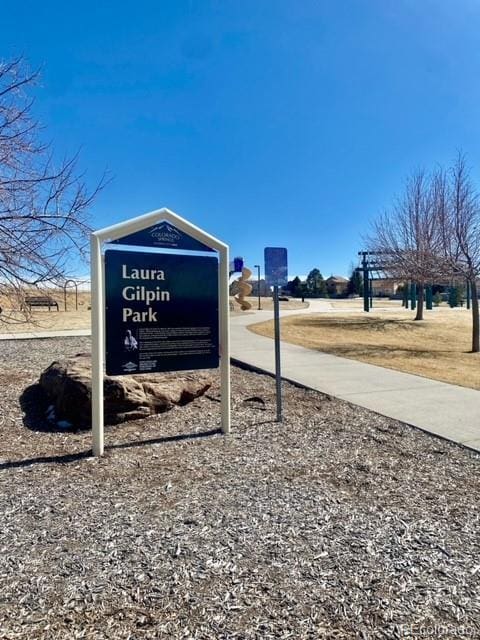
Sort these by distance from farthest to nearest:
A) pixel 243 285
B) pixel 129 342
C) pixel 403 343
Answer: pixel 403 343 < pixel 243 285 < pixel 129 342

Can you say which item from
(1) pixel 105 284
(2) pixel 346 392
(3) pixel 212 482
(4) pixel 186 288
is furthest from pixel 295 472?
(2) pixel 346 392

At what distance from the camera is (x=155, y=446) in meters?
4.46

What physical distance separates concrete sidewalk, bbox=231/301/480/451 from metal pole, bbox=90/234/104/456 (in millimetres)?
3593

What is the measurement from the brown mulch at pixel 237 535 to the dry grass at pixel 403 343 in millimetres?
4859

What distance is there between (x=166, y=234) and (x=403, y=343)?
13607 millimetres

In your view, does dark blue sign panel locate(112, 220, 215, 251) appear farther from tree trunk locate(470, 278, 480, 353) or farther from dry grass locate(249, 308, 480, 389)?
tree trunk locate(470, 278, 480, 353)

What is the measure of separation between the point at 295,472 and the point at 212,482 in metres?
0.75

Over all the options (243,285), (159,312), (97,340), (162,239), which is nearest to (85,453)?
(97,340)

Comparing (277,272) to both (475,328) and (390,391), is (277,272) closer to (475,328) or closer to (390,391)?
(390,391)

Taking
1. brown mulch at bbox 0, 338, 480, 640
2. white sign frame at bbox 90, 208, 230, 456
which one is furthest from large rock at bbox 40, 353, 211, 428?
white sign frame at bbox 90, 208, 230, 456

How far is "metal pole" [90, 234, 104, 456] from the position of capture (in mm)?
4168

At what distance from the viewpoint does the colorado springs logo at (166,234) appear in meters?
4.55

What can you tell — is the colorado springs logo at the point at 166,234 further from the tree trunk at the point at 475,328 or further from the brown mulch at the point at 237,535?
the tree trunk at the point at 475,328

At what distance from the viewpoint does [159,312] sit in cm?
456
